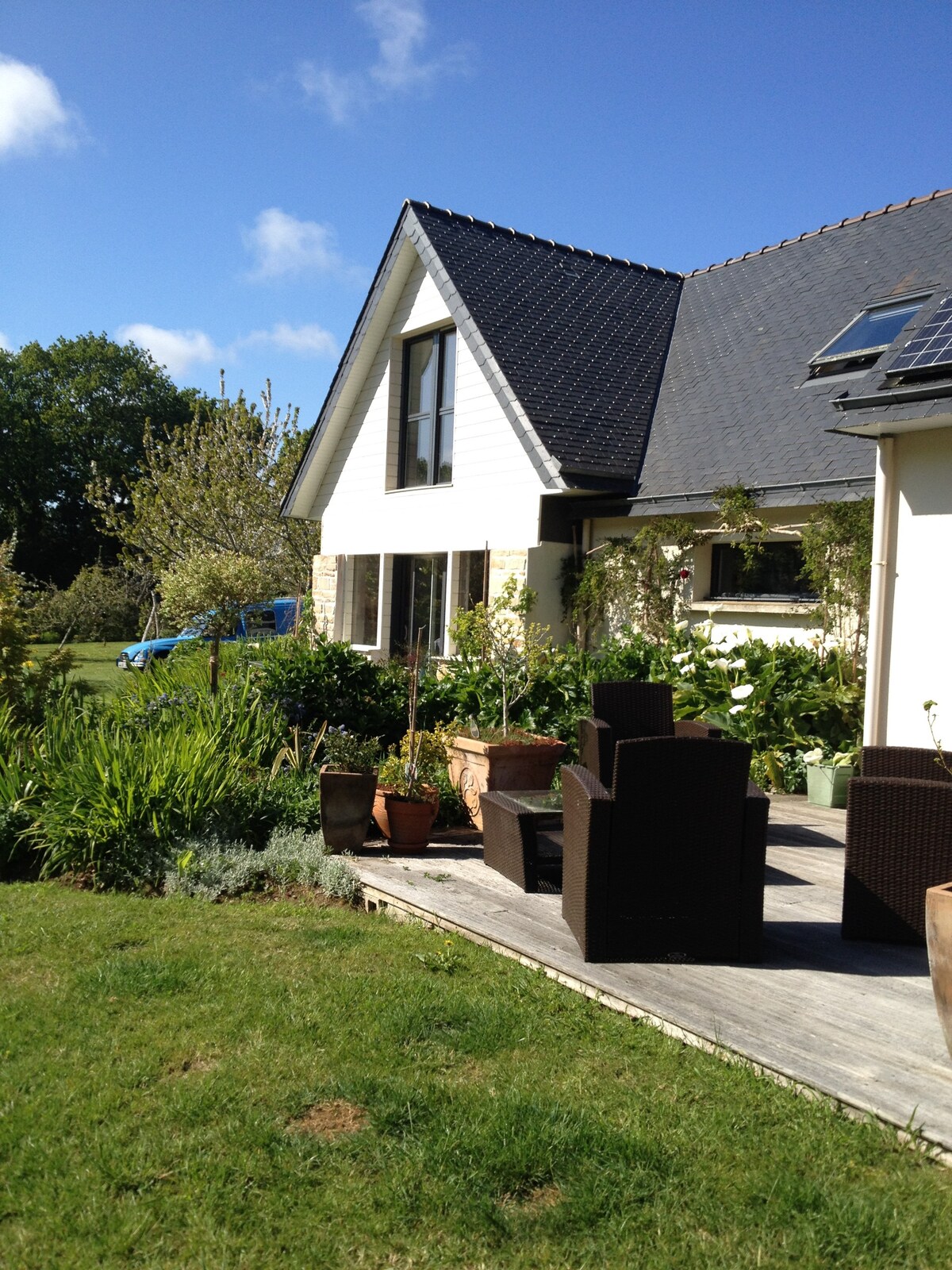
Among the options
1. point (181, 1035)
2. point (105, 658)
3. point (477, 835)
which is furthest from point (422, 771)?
point (105, 658)

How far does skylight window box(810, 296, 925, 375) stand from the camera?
10.9 meters

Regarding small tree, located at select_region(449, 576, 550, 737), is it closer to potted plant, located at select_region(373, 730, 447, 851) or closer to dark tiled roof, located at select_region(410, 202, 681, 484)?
potted plant, located at select_region(373, 730, 447, 851)

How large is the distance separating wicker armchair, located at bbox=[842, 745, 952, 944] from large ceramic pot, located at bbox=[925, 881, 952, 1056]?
105cm

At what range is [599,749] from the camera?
231 inches

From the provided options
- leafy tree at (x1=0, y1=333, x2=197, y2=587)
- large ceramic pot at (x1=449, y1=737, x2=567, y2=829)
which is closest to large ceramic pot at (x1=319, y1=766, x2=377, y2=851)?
large ceramic pot at (x1=449, y1=737, x2=567, y2=829)

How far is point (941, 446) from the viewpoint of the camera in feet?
24.6

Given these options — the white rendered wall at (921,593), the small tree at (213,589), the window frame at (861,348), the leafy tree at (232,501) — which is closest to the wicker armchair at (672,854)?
the white rendered wall at (921,593)

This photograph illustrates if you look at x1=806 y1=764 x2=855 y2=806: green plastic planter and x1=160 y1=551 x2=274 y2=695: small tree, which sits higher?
x1=160 y1=551 x2=274 y2=695: small tree

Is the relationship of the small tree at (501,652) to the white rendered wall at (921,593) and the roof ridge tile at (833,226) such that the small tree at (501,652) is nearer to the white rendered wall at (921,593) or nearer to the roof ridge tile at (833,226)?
the white rendered wall at (921,593)

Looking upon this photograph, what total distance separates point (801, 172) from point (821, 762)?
5986 millimetres

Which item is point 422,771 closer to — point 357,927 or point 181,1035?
point 357,927

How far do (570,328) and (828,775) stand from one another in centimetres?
805

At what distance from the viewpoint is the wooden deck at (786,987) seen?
331cm

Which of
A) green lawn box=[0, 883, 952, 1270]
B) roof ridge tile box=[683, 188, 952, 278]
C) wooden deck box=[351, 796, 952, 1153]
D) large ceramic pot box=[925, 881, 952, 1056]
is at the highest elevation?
roof ridge tile box=[683, 188, 952, 278]
